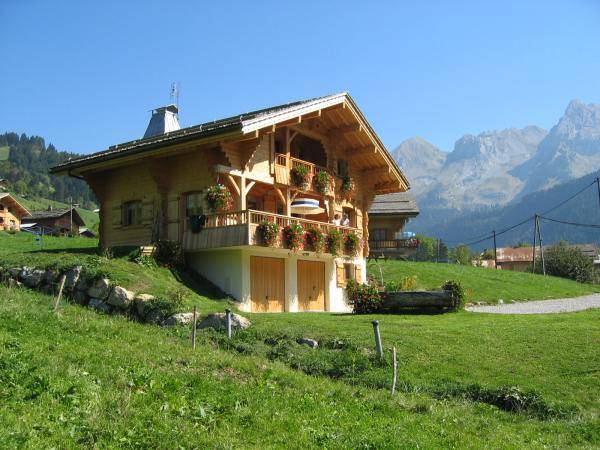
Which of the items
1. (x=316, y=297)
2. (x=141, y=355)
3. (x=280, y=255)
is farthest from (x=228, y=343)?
(x=316, y=297)

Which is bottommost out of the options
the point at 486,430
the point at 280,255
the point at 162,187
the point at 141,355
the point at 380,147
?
the point at 486,430

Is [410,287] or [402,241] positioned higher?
[402,241]

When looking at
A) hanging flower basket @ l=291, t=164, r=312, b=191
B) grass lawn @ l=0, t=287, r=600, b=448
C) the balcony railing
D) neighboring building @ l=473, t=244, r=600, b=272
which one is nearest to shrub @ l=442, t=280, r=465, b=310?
grass lawn @ l=0, t=287, r=600, b=448

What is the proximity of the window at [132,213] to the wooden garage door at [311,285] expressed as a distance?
24.0 ft

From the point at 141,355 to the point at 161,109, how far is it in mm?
29329

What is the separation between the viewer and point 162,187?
85.2 feet

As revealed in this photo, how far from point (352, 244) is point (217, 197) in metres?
7.51

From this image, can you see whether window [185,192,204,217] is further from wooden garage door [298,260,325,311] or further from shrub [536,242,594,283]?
shrub [536,242,594,283]

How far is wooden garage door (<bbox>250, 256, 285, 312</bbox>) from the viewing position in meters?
24.5

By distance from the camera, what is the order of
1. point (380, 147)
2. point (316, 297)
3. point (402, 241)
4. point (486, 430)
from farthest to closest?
point (402, 241)
point (380, 147)
point (316, 297)
point (486, 430)

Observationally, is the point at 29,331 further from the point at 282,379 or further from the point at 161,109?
the point at 161,109

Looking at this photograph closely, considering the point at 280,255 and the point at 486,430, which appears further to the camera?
the point at 280,255

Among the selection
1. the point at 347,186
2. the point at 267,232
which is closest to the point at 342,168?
the point at 347,186

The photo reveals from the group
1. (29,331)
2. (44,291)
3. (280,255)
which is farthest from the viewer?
(280,255)
